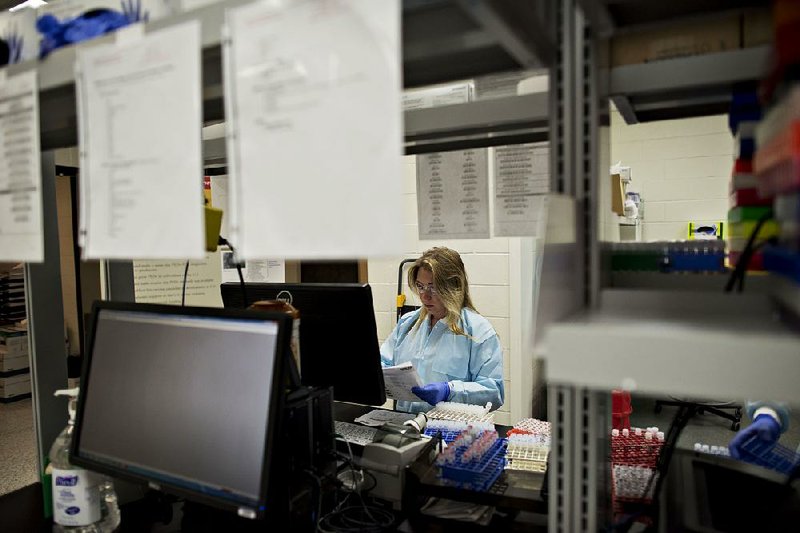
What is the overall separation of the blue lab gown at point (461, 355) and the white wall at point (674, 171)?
8.80 ft

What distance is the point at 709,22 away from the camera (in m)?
0.80

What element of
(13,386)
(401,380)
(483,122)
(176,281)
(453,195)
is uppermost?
(483,122)

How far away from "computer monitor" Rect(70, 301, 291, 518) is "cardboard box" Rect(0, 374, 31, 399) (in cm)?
458

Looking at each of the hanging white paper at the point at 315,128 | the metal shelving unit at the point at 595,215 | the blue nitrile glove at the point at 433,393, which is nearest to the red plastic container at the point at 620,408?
the blue nitrile glove at the point at 433,393

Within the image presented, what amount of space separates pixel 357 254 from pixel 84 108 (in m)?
0.55

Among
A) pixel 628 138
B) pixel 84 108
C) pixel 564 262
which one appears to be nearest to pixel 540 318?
pixel 564 262

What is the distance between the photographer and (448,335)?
2729 millimetres

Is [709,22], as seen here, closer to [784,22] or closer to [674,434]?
[784,22]

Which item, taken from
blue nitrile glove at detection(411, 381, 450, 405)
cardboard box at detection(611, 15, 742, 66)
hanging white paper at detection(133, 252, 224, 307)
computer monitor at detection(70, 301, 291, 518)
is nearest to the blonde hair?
blue nitrile glove at detection(411, 381, 450, 405)

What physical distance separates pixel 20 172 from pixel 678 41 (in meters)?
1.10

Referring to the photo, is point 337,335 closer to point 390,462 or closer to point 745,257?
point 390,462

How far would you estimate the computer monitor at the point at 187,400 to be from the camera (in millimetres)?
932

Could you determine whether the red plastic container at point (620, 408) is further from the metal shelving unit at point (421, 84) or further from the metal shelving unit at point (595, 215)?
the metal shelving unit at point (595, 215)

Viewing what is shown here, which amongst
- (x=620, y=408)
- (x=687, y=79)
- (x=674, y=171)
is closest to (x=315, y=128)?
(x=687, y=79)
